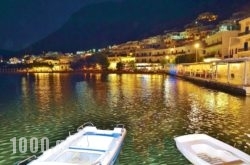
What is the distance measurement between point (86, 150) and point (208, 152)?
532 centimetres

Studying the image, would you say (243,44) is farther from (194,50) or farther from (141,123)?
(194,50)

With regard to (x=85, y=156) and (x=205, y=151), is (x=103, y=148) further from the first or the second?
(x=205, y=151)

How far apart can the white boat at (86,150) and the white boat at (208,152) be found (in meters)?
3.00

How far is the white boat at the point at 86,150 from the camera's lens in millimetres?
11486

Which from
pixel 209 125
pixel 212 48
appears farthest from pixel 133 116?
pixel 212 48

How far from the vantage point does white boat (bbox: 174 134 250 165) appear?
12000 millimetres

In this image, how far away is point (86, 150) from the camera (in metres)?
13.0

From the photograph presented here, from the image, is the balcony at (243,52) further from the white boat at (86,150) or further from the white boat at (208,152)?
the white boat at (86,150)

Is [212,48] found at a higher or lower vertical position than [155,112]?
higher

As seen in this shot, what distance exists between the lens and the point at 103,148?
13.9 metres

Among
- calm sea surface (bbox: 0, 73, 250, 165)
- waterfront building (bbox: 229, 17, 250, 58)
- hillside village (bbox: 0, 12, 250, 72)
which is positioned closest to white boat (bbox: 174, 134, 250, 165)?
calm sea surface (bbox: 0, 73, 250, 165)

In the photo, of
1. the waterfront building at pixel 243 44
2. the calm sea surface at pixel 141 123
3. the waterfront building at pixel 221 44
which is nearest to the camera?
the calm sea surface at pixel 141 123

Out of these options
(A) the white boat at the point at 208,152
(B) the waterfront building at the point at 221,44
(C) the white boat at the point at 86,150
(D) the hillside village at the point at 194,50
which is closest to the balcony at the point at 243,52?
(D) the hillside village at the point at 194,50

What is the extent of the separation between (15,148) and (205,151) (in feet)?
31.0
